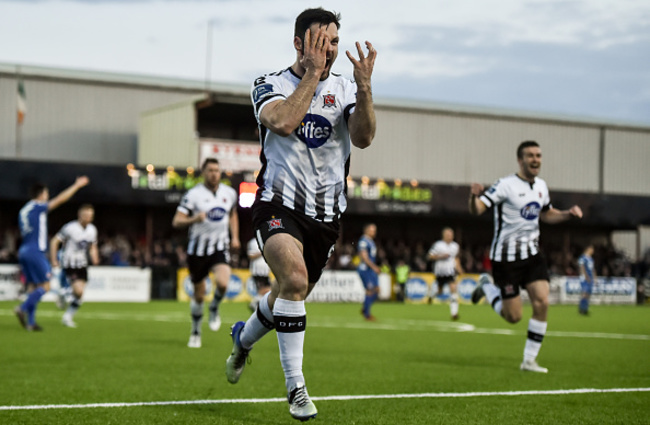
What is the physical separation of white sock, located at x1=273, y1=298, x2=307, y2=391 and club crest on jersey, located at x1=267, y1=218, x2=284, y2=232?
472 mm

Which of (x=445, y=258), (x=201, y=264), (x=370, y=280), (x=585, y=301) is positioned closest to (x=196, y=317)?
(x=201, y=264)

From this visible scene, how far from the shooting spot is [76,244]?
17.8m

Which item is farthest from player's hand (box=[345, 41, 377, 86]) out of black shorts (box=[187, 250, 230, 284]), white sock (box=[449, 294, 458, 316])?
white sock (box=[449, 294, 458, 316])

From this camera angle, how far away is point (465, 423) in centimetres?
633

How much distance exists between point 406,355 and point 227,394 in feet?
15.1

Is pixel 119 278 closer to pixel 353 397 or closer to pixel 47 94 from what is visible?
pixel 47 94

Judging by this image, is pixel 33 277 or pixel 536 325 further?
pixel 33 277

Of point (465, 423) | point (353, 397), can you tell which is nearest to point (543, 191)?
point (353, 397)

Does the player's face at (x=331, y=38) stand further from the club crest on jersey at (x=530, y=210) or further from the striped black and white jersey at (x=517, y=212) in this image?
the club crest on jersey at (x=530, y=210)

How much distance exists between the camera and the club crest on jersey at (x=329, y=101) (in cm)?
614

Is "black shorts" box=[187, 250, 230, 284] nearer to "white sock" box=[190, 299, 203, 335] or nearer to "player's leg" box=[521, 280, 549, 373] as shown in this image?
"white sock" box=[190, 299, 203, 335]

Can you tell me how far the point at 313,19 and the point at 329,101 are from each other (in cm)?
57

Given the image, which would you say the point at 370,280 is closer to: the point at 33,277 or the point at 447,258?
the point at 447,258

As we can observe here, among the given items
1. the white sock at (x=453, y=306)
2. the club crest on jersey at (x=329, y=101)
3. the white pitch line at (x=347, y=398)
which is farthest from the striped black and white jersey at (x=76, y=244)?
the club crest on jersey at (x=329, y=101)
